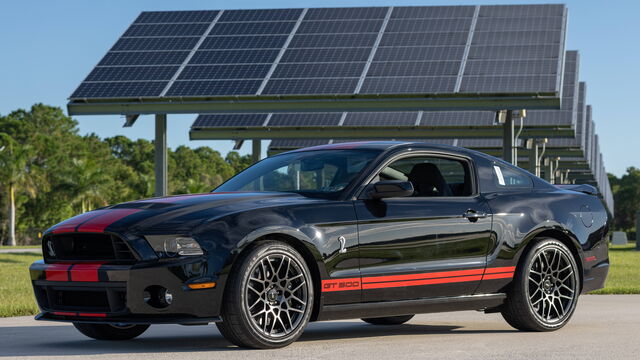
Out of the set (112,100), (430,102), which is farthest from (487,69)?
(112,100)

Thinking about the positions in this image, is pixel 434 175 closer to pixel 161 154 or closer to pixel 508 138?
pixel 161 154

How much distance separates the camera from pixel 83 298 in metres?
6.89

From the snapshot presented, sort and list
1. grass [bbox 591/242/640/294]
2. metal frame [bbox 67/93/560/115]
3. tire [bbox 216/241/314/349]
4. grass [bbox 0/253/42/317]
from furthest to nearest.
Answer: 1. metal frame [bbox 67/93/560/115]
2. grass [bbox 591/242/640/294]
3. grass [bbox 0/253/42/317]
4. tire [bbox 216/241/314/349]

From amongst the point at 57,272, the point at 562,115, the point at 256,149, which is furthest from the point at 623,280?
the point at 256,149

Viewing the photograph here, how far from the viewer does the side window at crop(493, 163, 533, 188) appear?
8.68 m

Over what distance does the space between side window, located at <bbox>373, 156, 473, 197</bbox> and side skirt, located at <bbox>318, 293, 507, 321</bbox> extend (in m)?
0.86

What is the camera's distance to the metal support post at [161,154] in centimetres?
2342

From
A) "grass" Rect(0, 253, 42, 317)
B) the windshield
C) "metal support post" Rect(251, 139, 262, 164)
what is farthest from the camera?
"metal support post" Rect(251, 139, 262, 164)

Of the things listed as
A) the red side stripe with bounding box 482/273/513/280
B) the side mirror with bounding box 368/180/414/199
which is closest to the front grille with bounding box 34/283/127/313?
the side mirror with bounding box 368/180/414/199

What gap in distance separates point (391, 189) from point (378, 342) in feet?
3.65

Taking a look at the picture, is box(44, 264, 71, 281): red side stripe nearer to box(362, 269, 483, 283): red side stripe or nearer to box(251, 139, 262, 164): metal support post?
box(362, 269, 483, 283): red side stripe

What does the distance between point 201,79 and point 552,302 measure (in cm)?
1586

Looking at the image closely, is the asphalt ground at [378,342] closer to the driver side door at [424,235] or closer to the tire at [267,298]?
the tire at [267,298]

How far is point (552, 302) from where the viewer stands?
8.56 metres
